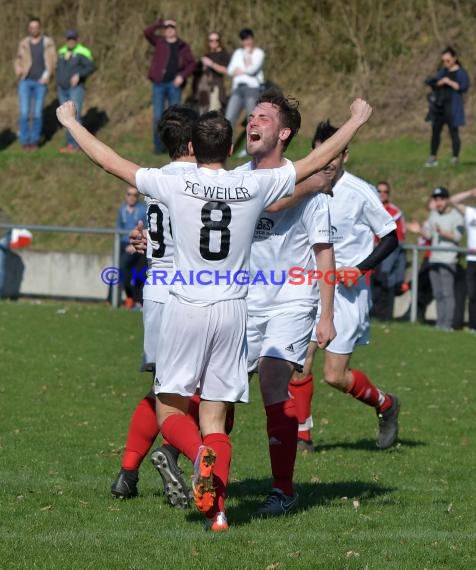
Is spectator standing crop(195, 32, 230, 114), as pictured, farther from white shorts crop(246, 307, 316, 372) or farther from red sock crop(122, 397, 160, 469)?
red sock crop(122, 397, 160, 469)

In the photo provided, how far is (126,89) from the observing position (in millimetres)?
29703

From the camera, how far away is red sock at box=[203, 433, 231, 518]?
6.65 metres

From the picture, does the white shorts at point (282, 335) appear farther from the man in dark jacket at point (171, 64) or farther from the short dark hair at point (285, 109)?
the man in dark jacket at point (171, 64)

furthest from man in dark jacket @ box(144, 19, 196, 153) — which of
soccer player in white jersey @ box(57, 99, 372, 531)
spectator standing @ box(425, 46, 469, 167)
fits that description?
soccer player in white jersey @ box(57, 99, 372, 531)

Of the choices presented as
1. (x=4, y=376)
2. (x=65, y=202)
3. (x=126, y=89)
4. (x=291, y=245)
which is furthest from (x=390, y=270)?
(x=126, y=89)

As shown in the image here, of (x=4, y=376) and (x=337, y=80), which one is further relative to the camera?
(x=337, y=80)

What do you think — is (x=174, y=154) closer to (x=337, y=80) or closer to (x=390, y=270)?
(x=390, y=270)

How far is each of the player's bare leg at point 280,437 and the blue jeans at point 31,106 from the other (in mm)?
19384

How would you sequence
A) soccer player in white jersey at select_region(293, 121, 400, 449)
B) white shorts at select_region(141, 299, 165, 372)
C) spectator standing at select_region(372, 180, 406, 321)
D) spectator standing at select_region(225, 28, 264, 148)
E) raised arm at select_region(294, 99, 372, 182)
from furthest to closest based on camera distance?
spectator standing at select_region(225, 28, 264, 148)
spectator standing at select_region(372, 180, 406, 321)
soccer player in white jersey at select_region(293, 121, 400, 449)
white shorts at select_region(141, 299, 165, 372)
raised arm at select_region(294, 99, 372, 182)

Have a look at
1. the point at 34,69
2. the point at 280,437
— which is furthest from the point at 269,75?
the point at 280,437

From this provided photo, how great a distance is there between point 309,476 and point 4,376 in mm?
5310

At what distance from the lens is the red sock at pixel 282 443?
7488 mm

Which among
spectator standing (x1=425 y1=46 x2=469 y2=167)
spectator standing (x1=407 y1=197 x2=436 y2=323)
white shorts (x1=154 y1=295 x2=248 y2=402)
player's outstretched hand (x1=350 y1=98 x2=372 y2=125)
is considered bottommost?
white shorts (x1=154 y1=295 x2=248 y2=402)

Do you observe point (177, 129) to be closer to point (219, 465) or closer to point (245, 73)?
point (219, 465)
